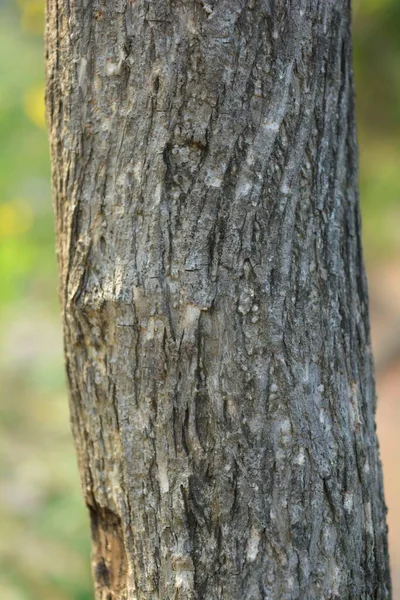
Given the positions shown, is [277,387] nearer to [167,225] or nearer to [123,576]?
[167,225]

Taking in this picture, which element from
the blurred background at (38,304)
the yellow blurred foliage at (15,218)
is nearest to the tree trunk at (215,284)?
the blurred background at (38,304)

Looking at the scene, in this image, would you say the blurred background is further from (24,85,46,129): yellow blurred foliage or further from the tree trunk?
the tree trunk

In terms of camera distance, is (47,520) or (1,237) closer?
(47,520)

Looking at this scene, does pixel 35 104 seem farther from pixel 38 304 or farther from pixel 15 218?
pixel 38 304

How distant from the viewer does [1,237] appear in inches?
157

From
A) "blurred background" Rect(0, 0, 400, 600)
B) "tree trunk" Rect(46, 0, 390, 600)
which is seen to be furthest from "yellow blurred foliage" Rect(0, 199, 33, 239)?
"tree trunk" Rect(46, 0, 390, 600)

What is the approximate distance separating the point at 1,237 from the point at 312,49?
9.95 feet

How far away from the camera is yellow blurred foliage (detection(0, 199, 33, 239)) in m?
4.01

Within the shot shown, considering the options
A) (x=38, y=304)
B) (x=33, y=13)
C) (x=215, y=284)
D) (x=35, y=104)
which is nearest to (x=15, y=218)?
(x=35, y=104)

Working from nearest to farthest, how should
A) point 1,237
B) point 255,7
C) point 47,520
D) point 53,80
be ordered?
point 255,7 < point 53,80 < point 47,520 < point 1,237

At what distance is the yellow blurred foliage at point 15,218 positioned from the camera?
4012 millimetres

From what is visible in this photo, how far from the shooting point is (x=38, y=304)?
559cm

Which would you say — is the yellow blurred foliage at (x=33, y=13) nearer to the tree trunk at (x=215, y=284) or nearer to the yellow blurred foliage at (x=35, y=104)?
the yellow blurred foliage at (x=35, y=104)

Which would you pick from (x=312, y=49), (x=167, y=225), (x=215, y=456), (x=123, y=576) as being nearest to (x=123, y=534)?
(x=123, y=576)
